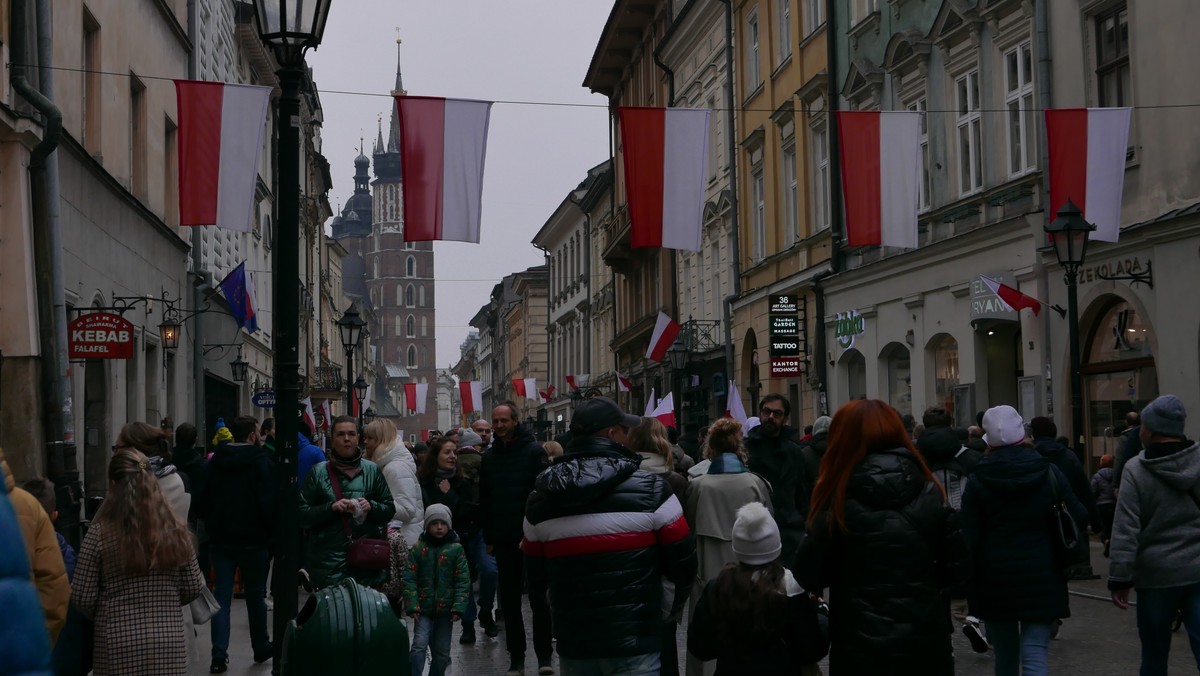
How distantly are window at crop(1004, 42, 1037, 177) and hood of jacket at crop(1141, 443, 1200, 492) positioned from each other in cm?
1258

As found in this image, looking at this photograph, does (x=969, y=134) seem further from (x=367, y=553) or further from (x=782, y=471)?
(x=367, y=553)

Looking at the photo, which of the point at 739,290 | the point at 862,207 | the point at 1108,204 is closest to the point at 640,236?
the point at 862,207

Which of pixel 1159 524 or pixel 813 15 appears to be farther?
pixel 813 15

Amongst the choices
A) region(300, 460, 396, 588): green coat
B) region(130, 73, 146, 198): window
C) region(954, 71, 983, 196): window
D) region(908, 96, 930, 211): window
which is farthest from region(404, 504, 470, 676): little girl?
region(908, 96, 930, 211): window

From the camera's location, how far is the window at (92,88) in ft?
62.7

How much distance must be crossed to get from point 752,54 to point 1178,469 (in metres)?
27.3

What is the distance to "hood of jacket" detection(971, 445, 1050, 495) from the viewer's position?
7402mm

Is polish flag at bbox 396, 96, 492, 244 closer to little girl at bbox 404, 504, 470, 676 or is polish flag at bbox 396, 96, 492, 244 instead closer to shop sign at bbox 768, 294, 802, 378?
little girl at bbox 404, 504, 470, 676

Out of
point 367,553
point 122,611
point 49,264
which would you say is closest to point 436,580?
point 367,553

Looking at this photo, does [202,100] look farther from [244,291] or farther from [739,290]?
[739,290]

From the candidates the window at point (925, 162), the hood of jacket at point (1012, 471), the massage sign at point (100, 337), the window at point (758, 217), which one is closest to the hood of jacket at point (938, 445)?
the hood of jacket at point (1012, 471)

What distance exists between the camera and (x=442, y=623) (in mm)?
9125

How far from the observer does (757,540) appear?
5336 millimetres

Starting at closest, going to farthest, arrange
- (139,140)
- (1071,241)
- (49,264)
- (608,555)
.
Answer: (608,555)
(1071,241)
(49,264)
(139,140)
